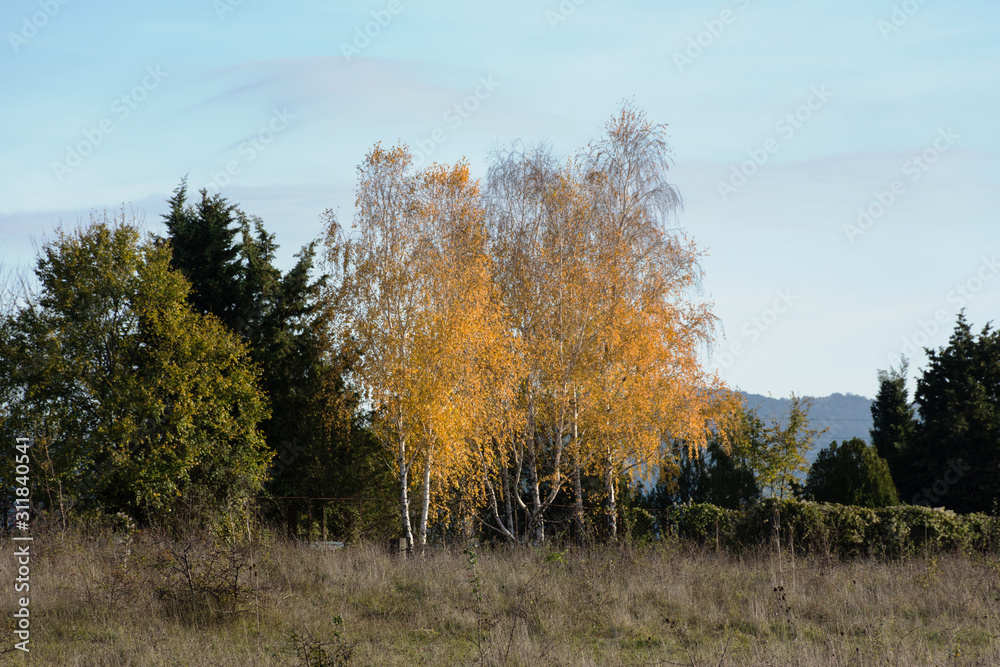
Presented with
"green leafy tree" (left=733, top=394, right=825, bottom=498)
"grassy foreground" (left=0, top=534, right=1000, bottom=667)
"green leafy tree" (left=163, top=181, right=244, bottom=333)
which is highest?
"green leafy tree" (left=163, top=181, right=244, bottom=333)

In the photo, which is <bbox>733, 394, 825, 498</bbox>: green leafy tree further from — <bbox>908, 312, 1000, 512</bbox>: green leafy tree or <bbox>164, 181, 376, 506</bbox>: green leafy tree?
<bbox>164, 181, 376, 506</bbox>: green leafy tree

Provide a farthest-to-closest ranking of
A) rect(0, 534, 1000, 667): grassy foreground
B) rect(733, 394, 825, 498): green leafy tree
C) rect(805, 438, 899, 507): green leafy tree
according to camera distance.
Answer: rect(805, 438, 899, 507): green leafy tree
rect(733, 394, 825, 498): green leafy tree
rect(0, 534, 1000, 667): grassy foreground

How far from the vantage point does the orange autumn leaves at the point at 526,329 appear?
17781 millimetres

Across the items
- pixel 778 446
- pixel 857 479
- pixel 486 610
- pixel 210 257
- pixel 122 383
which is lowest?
pixel 486 610

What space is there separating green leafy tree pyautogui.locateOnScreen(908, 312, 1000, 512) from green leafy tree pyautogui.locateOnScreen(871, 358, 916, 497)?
0.53 m

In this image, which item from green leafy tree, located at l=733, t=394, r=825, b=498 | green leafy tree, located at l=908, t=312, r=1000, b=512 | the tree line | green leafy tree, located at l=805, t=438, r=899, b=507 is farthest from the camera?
green leafy tree, located at l=908, t=312, r=1000, b=512

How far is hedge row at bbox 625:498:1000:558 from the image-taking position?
14.7 metres

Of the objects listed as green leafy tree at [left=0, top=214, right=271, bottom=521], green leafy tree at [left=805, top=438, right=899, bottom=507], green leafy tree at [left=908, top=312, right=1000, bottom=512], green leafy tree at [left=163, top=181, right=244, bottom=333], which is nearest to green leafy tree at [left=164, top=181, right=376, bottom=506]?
green leafy tree at [left=163, top=181, right=244, bottom=333]

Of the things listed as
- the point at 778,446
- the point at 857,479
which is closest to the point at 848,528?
the point at 778,446

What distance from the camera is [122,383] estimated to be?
1828 cm

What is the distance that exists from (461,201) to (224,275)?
30.3 feet

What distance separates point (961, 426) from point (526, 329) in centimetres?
1938

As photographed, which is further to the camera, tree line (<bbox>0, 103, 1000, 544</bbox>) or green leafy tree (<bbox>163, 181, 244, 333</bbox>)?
green leafy tree (<bbox>163, 181, 244, 333</bbox>)

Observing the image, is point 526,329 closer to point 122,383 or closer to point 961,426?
point 122,383
